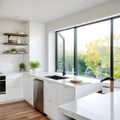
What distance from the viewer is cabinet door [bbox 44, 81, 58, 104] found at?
3.20 metres

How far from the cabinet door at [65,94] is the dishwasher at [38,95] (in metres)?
0.81

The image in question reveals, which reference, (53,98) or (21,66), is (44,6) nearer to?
(53,98)

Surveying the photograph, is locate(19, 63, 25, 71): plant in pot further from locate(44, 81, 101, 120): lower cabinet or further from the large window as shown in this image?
locate(44, 81, 101, 120): lower cabinet

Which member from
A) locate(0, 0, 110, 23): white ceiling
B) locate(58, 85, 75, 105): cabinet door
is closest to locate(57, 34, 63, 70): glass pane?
locate(0, 0, 110, 23): white ceiling

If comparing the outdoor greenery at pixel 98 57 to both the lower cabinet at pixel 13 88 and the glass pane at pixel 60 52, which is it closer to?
the glass pane at pixel 60 52

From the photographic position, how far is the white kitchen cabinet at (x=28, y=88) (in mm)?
4211

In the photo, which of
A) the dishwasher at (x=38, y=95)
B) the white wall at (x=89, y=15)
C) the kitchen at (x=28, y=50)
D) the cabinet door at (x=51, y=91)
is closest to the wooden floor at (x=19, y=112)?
the dishwasher at (x=38, y=95)

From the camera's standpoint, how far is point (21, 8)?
11.7ft

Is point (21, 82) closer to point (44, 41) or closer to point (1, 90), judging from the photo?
point (1, 90)

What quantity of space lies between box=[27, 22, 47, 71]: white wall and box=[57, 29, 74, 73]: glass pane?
56cm

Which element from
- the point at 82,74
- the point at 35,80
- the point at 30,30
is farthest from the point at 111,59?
the point at 30,30

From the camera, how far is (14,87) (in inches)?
179

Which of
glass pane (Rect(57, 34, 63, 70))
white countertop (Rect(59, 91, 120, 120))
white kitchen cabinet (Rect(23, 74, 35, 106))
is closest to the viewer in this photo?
white countertop (Rect(59, 91, 120, 120))

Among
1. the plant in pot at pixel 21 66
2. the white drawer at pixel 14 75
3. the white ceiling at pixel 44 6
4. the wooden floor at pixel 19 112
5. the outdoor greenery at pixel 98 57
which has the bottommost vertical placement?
the wooden floor at pixel 19 112
